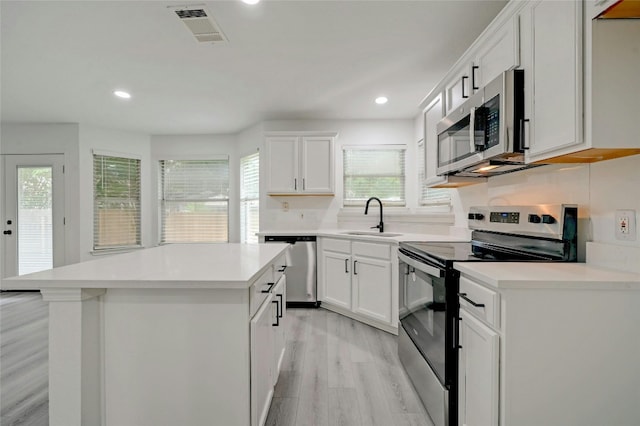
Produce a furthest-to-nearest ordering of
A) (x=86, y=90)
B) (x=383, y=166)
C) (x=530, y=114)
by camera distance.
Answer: (x=383, y=166) → (x=86, y=90) → (x=530, y=114)

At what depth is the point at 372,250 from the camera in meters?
3.03

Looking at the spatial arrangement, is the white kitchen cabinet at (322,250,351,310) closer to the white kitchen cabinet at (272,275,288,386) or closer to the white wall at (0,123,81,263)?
the white kitchen cabinet at (272,275,288,386)

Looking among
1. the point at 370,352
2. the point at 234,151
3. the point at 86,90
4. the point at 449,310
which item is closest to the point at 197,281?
the point at 449,310

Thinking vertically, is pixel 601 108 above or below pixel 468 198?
above

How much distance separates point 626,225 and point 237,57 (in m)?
2.77

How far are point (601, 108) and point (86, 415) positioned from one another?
2307mm

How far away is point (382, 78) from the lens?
3010mm

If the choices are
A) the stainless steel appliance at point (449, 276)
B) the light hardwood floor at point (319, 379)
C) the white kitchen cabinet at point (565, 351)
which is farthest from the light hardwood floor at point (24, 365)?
the white kitchen cabinet at point (565, 351)

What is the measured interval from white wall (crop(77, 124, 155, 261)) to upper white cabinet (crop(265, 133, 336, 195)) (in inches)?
98.3

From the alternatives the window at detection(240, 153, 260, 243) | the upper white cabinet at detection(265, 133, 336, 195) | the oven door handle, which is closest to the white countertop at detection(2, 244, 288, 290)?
the oven door handle

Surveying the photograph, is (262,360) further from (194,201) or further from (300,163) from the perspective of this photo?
(194,201)

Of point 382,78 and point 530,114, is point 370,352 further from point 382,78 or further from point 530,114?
point 382,78

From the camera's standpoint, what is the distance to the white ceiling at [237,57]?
2.05 m

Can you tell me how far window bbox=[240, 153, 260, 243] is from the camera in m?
4.66
